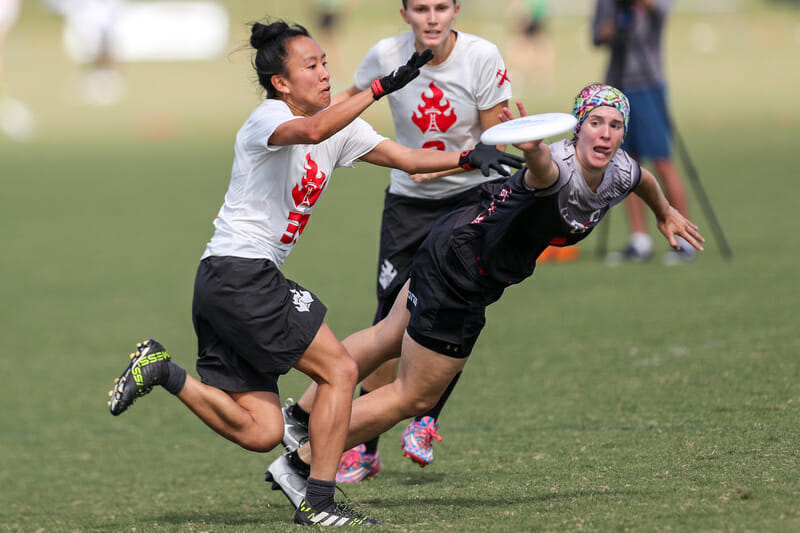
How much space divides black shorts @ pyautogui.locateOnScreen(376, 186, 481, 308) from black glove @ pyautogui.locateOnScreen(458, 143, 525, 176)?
100 cm

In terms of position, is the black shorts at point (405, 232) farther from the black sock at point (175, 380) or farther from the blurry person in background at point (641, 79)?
the blurry person in background at point (641, 79)

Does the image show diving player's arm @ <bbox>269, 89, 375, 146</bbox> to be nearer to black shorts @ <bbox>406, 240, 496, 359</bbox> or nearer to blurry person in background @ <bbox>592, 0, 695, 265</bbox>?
black shorts @ <bbox>406, 240, 496, 359</bbox>

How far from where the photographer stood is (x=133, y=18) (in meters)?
39.1

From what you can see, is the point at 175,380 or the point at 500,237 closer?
the point at 500,237

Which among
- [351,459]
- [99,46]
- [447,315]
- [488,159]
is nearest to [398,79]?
[488,159]

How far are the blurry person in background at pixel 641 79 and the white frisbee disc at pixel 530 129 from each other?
5894mm

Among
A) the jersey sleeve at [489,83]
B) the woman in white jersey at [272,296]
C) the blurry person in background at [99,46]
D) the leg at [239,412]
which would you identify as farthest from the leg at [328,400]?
the blurry person in background at [99,46]

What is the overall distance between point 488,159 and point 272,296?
0.98 meters

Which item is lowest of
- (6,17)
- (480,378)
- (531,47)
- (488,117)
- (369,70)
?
(531,47)

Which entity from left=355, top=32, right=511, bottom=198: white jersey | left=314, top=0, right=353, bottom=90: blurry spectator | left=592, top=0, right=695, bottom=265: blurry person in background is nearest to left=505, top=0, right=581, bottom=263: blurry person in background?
left=314, top=0, right=353, bottom=90: blurry spectator

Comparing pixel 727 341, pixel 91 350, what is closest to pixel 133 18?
pixel 91 350

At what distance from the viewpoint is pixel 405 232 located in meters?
5.62

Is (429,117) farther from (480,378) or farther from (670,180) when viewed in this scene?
(670,180)

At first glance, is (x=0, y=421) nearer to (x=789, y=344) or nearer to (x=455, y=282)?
(x=455, y=282)
